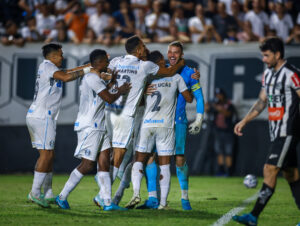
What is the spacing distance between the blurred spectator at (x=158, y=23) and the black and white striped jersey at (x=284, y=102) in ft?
31.0

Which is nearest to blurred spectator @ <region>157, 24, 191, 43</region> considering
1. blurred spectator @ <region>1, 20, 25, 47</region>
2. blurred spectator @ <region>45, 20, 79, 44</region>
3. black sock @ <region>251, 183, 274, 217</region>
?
blurred spectator @ <region>45, 20, 79, 44</region>

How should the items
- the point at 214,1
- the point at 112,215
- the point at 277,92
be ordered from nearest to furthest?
the point at 277,92, the point at 112,215, the point at 214,1

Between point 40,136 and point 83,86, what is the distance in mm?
977

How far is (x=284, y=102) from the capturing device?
666cm

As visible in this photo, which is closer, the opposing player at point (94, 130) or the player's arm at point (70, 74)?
the opposing player at point (94, 130)

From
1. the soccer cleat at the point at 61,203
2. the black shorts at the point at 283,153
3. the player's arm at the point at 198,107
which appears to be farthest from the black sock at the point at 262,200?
the soccer cleat at the point at 61,203

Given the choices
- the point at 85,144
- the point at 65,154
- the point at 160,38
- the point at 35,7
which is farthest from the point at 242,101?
the point at 85,144

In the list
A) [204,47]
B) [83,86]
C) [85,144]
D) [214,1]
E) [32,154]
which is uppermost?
[214,1]

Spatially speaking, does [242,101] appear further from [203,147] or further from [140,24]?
[140,24]

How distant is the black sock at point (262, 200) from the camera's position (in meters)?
6.33

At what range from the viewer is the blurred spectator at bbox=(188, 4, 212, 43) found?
16.0m

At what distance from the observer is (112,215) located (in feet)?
24.7

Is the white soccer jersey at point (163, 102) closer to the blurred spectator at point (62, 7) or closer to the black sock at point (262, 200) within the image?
the black sock at point (262, 200)

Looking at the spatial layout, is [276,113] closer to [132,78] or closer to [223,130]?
[132,78]
